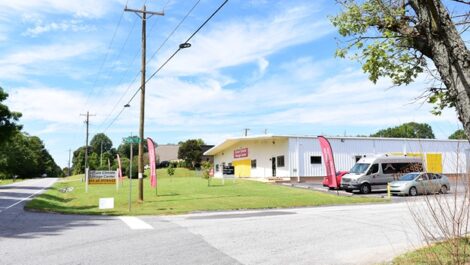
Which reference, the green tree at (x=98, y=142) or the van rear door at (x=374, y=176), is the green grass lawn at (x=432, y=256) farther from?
the green tree at (x=98, y=142)

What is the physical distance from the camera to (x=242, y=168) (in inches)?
2089

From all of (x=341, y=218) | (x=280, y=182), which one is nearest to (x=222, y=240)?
(x=341, y=218)

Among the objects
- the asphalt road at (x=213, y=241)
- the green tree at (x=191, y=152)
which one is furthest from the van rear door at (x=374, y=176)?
the green tree at (x=191, y=152)

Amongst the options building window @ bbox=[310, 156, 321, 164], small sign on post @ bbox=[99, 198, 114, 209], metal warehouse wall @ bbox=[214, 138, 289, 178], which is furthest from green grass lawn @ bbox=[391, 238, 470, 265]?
building window @ bbox=[310, 156, 321, 164]

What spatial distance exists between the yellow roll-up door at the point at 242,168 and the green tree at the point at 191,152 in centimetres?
2406

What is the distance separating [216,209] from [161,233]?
8422 millimetres

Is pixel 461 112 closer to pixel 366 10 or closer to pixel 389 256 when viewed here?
pixel 366 10

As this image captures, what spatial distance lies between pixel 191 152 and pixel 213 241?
69573 millimetres

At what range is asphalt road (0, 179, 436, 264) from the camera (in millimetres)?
8273

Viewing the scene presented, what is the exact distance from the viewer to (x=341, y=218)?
14836 millimetres

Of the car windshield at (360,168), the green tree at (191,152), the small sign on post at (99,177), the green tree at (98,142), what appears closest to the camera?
the car windshield at (360,168)

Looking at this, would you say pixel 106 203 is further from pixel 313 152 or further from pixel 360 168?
pixel 313 152

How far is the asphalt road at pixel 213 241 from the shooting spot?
8.27 m

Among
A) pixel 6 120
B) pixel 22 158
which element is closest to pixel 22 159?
pixel 22 158
